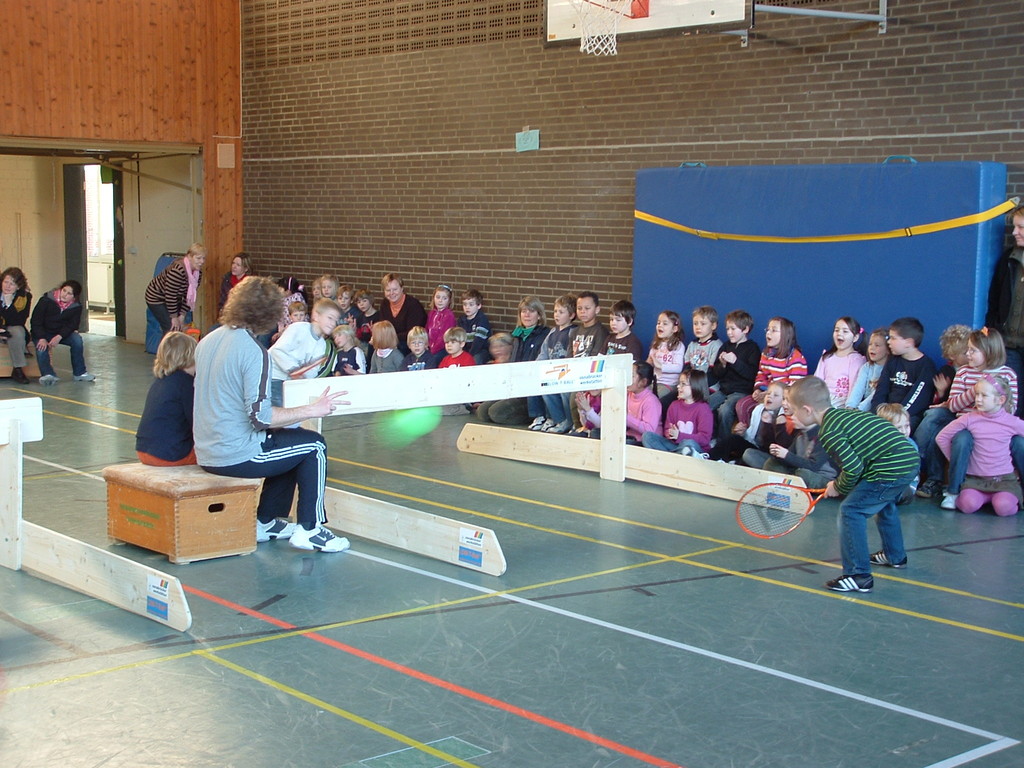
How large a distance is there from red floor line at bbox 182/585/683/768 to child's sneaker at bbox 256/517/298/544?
47.6 inches

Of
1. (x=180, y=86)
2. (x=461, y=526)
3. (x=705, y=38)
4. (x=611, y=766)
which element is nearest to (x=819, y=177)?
(x=705, y=38)

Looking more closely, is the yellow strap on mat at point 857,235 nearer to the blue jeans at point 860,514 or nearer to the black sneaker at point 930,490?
the black sneaker at point 930,490

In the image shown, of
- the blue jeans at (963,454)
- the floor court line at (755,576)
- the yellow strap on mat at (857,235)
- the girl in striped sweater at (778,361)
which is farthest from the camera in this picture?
the girl in striped sweater at (778,361)

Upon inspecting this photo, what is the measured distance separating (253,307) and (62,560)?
1.84 m

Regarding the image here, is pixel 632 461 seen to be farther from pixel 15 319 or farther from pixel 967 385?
pixel 15 319

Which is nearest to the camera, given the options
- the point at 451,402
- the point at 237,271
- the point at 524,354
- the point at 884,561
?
the point at 884,561

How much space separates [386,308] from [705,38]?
5.41 metres

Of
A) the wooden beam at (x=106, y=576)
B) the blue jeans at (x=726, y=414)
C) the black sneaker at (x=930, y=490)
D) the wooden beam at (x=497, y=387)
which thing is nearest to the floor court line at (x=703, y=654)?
the wooden beam at (x=106, y=576)

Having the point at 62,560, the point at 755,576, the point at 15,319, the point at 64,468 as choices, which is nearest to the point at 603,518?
the point at 755,576

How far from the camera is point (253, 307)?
7133 mm

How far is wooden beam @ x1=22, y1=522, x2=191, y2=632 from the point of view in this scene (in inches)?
238

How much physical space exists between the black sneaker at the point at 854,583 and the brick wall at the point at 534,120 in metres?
5.19

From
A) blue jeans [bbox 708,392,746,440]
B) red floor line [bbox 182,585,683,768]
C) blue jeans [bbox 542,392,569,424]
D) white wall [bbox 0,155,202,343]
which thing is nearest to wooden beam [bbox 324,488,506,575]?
red floor line [bbox 182,585,683,768]

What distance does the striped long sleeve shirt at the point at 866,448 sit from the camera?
6754 mm
